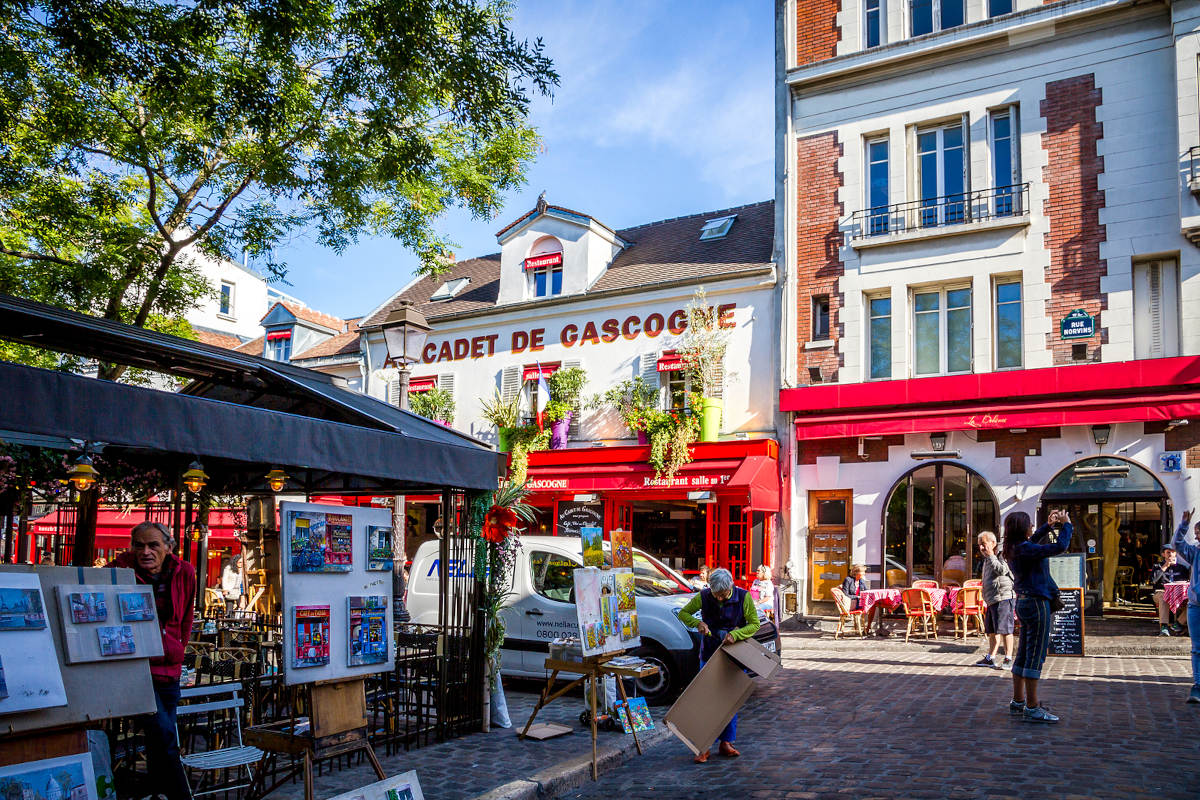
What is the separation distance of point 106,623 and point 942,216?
15.4m

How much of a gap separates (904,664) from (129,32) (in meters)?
11.4

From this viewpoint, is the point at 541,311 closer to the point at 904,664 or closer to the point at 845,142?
the point at 845,142

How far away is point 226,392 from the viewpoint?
977 cm

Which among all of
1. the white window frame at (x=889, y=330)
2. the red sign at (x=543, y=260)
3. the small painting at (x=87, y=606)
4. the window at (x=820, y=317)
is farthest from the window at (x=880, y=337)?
the small painting at (x=87, y=606)

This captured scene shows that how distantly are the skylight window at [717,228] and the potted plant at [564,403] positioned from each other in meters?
4.37

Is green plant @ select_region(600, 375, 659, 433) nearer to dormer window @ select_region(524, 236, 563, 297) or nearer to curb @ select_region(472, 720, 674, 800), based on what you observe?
dormer window @ select_region(524, 236, 563, 297)

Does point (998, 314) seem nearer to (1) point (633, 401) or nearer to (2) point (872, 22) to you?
(2) point (872, 22)

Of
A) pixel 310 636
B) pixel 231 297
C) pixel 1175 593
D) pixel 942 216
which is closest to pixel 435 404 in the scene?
pixel 942 216

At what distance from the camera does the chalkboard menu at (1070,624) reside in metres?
12.1

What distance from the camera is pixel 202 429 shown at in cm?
504

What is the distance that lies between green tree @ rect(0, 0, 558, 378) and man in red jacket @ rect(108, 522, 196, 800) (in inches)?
194

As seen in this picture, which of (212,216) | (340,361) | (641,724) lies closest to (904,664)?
(641,724)

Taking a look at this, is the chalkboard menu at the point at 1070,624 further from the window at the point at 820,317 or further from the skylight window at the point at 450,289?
the skylight window at the point at 450,289

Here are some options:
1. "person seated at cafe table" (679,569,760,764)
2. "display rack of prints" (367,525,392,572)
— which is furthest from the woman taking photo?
"display rack of prints" (367,525,392,572)
